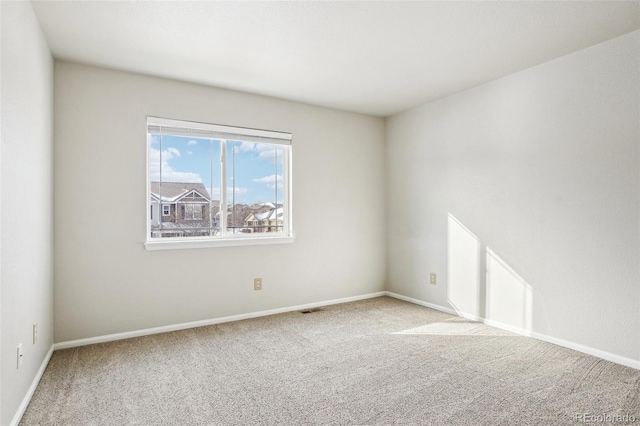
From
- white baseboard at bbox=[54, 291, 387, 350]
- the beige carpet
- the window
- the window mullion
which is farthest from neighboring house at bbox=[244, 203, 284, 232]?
the beige carpet

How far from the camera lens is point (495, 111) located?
3.37 meters

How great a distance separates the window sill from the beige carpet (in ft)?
2.54

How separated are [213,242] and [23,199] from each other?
5.37 feet

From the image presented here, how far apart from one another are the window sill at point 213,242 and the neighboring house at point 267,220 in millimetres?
141

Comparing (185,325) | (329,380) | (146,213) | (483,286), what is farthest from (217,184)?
(483,286)

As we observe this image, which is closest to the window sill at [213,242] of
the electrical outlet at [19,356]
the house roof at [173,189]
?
Result: the house roof at [173,189]

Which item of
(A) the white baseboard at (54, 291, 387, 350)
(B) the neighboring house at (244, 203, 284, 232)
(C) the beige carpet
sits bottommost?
(C) the beige carpet

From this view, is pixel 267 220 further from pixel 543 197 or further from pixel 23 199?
pixel 543 197

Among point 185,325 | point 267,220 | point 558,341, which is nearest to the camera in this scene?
point 558,341

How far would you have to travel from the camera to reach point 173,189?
3365 millimetres

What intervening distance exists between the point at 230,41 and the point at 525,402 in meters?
3.01

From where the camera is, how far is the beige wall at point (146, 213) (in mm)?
2891

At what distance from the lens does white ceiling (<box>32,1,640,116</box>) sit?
2.19 meters

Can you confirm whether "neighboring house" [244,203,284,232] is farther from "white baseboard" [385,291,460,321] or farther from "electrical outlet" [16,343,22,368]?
"electrical outlet" [16,343,22,368]
